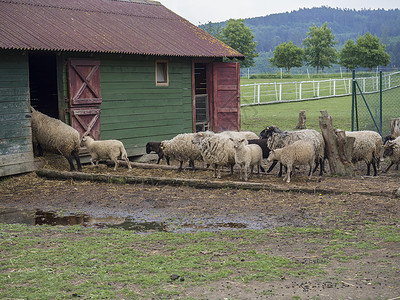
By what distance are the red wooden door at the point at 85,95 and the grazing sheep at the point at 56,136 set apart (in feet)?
2.18

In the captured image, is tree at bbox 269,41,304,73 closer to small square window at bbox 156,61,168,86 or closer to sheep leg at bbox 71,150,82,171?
small square window at bbox 156,61,168,86

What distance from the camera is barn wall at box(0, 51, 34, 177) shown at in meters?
13.1

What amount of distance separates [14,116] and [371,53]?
72.7 metres

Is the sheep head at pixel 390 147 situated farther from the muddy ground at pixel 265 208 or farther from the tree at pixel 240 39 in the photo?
the tree at pixel 240 39

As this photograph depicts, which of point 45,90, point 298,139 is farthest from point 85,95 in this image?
point 298,139

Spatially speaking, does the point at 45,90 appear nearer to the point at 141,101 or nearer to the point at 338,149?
the point at 141,101

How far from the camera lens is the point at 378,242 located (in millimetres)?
7141

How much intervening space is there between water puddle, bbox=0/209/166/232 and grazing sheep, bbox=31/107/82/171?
3.92 m

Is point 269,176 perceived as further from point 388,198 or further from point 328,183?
point 388,198

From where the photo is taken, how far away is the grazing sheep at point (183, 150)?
13.7 meters

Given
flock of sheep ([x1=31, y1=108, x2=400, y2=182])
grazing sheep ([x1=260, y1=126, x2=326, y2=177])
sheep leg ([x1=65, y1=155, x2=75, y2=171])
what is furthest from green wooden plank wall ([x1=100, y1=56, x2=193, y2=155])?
grazing sheep ([x1=260, y1=126, x2=326, y2=177])

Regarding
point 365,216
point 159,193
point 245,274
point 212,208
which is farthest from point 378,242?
point 159,193

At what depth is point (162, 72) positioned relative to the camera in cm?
1753

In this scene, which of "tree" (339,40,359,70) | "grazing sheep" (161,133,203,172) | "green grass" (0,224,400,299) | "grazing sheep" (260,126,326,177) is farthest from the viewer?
"tree" (339,40,359,70)
